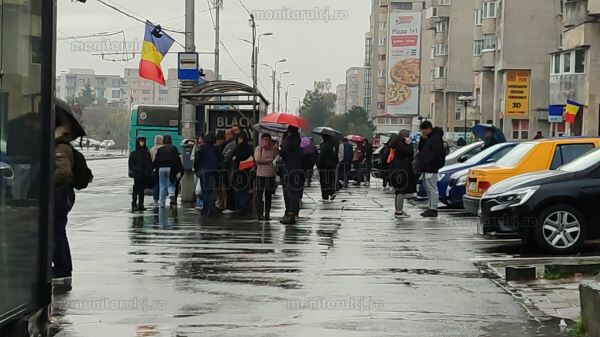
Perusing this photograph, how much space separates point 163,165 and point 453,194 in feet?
20.1

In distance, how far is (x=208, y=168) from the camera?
2042 cm

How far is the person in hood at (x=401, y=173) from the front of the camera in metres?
19.9

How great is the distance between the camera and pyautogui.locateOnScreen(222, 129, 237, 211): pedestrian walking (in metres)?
20.3

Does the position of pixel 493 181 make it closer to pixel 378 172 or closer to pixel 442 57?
pixel 378 172

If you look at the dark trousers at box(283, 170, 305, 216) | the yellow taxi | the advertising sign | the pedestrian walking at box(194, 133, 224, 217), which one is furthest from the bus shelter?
the advertising sign

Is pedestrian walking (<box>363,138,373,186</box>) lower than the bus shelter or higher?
lower

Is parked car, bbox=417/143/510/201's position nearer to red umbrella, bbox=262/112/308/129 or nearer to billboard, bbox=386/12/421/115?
red umbrella, bbox=262/112/308/129

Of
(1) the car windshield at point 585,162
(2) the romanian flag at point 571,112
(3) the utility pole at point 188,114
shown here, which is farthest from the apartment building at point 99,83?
(1) the car windshield at point 585,162

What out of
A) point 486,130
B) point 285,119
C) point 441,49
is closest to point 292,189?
point 285,119

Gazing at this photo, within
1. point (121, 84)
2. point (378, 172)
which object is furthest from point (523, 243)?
point (121, 84)

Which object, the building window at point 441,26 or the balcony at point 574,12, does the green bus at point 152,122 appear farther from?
the building window at point 441,26

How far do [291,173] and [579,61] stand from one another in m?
35.1

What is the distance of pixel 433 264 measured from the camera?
12.6m

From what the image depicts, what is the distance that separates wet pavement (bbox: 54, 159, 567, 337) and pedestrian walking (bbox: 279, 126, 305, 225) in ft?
1.23
